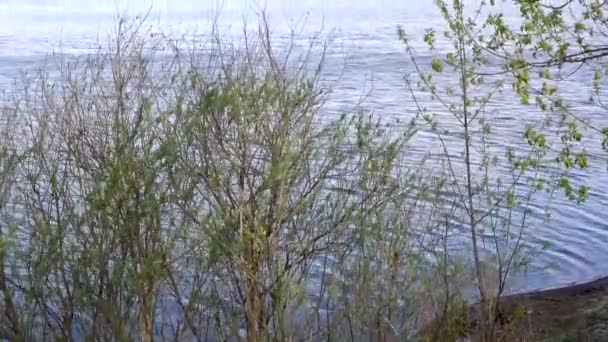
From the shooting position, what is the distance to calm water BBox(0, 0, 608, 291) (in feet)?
42.7

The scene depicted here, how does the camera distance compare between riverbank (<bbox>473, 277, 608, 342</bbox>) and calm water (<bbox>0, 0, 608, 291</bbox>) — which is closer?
riverbank (<bbox>473, 277, 608, 342</bbox>)

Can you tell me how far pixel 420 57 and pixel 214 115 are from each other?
2436cm

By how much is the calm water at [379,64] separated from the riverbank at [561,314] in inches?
14.6

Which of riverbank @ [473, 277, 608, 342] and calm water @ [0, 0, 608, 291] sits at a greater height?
calm water @ [0, 0, 608, 291]

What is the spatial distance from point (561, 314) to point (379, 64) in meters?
18.6

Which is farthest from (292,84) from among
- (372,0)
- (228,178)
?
(372,0)

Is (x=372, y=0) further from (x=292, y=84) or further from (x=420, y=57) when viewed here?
(x=292, y=84)

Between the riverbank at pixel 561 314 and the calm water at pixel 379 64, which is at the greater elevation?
the calm water at pixel 379 64

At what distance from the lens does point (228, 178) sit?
6.29 m

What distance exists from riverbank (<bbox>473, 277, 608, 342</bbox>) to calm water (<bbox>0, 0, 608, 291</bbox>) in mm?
370

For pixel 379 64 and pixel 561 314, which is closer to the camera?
pixel 561 314

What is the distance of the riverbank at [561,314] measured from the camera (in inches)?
336

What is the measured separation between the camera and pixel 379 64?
28.8 metres

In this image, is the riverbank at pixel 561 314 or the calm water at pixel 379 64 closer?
the riverbank at pixel 561 314
